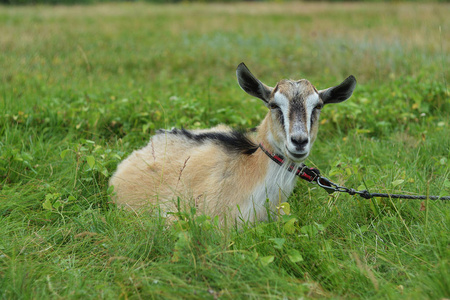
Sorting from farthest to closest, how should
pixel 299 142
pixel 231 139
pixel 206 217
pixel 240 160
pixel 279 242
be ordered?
1. pixel 231 139
2. pixel 240 160
3. pixel 299 142
4. pixel 206 217
5. pixel 279 242

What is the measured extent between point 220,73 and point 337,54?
263 centimetres

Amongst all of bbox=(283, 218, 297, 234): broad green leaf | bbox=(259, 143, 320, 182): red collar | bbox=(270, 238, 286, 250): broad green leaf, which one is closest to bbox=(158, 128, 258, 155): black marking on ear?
bbox=(259, 143, 320, 182): red collar

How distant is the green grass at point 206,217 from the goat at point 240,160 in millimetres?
231

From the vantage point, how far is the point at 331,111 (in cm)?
530

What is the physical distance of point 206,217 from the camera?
107 inches

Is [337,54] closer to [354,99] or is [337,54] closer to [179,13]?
[354,99]

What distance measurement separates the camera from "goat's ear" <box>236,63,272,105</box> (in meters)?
3.29

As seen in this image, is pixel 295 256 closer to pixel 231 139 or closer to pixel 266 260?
pixel 266 260

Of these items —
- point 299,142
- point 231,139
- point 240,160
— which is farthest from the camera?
point 231,139

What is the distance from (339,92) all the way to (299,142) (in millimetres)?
790

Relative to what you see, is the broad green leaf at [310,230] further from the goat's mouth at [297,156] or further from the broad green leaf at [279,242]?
the goat's mouth at [297,156]

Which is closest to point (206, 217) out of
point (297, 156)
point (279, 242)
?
point (279, 242)

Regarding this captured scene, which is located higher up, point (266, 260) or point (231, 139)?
point (231, 139)

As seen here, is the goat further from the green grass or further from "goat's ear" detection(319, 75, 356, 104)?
the green grass
